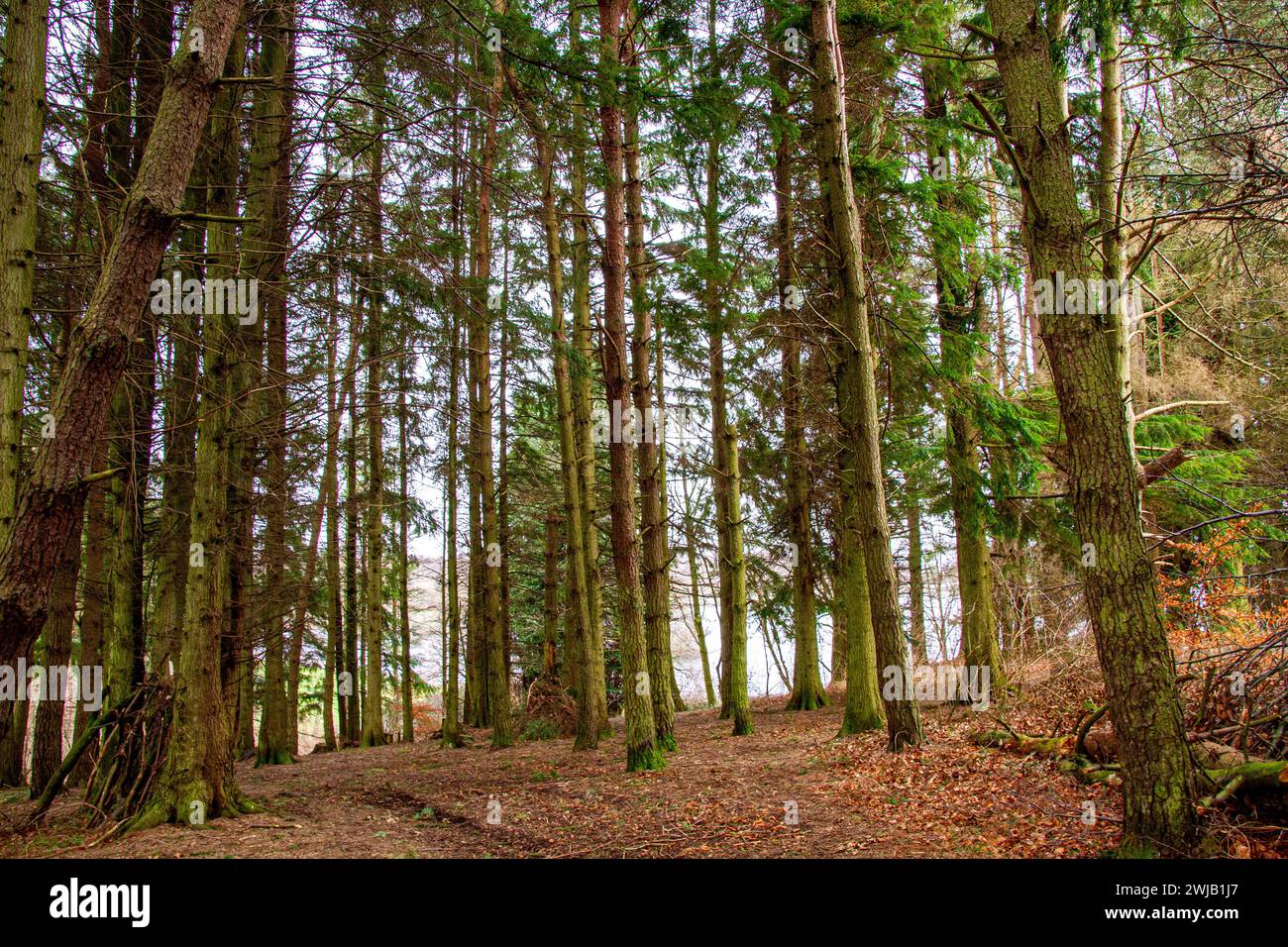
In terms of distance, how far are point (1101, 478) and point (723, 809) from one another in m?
4.53

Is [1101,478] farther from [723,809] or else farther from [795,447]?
[795,447]

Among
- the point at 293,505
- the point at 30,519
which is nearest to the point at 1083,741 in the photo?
the point at 30,519

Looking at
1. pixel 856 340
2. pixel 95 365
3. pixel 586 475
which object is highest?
pixel 856 340

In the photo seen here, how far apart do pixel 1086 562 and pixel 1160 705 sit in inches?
36.0

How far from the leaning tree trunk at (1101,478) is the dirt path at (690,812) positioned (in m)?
0.66

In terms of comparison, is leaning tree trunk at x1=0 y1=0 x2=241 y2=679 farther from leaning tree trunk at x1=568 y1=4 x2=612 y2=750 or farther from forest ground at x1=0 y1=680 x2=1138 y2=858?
leaning tree trunk at x1=568 y1=4 x2=612 y2=750

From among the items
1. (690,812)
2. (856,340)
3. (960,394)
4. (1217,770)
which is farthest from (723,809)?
(960,394)

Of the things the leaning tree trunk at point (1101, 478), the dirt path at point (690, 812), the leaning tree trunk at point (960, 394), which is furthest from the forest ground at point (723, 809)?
the leaning tree trunk at point (960, 394)

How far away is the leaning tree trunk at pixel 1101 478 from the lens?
432 cm

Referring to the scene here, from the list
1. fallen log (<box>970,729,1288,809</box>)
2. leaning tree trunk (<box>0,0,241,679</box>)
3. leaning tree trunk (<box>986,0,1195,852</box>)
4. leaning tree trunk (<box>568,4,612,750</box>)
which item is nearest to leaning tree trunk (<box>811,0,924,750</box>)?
fallen log (<box>970,729,1288,809</box>)

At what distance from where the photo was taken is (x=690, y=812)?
275 inches

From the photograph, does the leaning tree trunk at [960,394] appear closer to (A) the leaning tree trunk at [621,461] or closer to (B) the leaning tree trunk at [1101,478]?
(A) the leaning tree trunk at [621,461]

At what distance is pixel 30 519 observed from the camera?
13.9 feet
